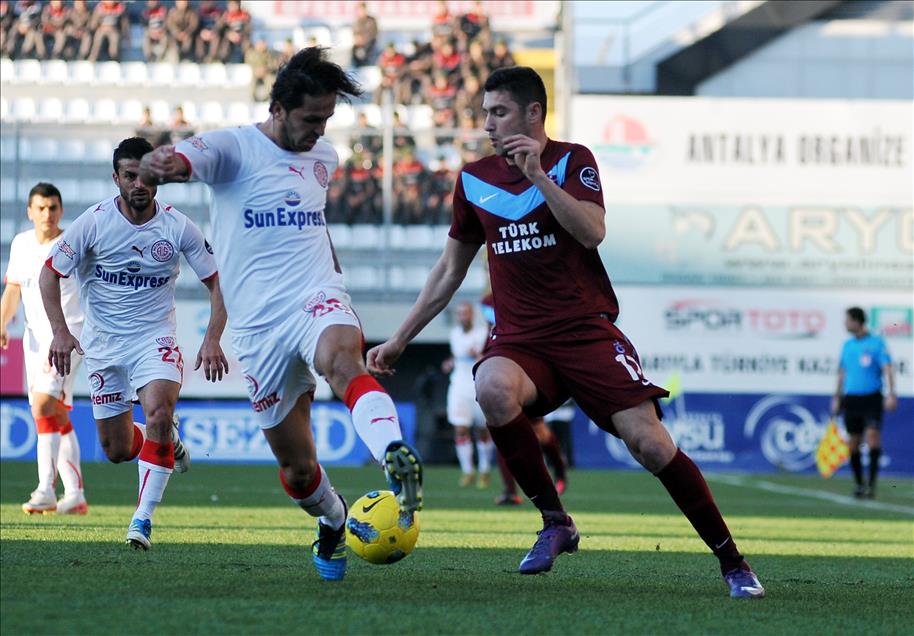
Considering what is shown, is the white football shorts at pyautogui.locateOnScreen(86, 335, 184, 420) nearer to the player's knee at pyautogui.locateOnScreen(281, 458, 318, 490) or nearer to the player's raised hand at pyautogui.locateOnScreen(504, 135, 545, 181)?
the player's knee at pyautogui.locateOnScreen(281, 458, 318, 490)

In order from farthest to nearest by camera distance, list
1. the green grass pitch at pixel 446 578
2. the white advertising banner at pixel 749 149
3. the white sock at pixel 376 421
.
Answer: the white advertising banner at pixel 749 149 → the white sock at pixel 376 421 → the green grass pitch at pixel 446 578

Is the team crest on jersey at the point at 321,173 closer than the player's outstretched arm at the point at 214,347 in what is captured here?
Yes

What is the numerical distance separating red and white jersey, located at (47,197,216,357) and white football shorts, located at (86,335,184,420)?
64 millimetres

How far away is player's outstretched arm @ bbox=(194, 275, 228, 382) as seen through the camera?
7.48 meters

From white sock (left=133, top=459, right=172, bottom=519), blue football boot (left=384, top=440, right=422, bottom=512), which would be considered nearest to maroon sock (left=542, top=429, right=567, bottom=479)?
white sock (left=133, top=459, right=172, bottom=519)

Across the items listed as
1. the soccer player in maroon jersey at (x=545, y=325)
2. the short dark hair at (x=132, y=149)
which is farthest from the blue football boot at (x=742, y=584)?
the short dark hair at (x=132, y=149)

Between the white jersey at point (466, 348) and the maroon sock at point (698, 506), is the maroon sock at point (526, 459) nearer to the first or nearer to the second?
the maroon sock at point (698, 506)

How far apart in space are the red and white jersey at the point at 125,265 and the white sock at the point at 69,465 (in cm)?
242

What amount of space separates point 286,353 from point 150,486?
2423 millimetres

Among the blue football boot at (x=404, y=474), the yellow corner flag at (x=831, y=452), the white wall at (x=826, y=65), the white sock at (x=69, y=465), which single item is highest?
the white wall at (x=826, y=65)

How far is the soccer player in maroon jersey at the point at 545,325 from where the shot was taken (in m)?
6.33

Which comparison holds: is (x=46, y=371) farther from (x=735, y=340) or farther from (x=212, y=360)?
(x=735, y=340)

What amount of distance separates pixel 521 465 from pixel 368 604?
Answer: 1.33 m

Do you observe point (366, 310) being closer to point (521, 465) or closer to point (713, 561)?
point (713, 561)
